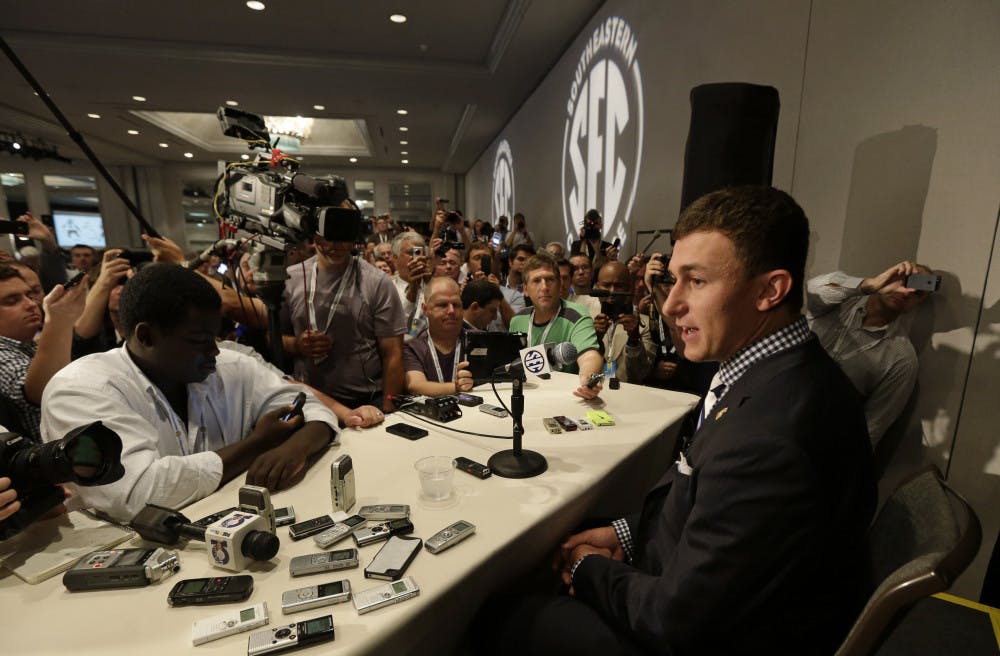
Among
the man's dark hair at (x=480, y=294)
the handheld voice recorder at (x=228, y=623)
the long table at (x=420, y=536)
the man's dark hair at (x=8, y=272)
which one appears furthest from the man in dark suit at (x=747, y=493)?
the man's dark hair at (x=8, y=272)

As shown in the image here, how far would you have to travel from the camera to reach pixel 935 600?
6.57ft

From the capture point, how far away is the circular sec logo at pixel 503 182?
875cm

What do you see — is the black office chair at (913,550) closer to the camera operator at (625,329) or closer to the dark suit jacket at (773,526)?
the dark suit jacket at (773,526)

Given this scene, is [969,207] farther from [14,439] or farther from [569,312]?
[14,439]

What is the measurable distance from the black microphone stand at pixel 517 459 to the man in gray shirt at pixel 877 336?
1.66 m

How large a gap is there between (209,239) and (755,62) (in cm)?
1683

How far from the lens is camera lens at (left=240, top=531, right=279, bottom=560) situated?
957 mm

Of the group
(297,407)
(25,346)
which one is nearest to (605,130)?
(297,407)

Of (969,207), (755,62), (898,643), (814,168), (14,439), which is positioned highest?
(755,62)

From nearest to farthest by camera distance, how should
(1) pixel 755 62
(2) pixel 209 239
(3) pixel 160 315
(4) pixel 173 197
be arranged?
(3) pixel 160 315 < (1) pixel 755 62 < (4) pixel 173 197 < (2) pixel 209 239

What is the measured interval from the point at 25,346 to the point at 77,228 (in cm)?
1539

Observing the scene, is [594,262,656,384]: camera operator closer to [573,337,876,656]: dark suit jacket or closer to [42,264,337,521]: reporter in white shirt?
[573,337,876,656]: dark suit jacket

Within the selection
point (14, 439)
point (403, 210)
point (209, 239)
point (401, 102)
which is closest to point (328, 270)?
point (14, 439)

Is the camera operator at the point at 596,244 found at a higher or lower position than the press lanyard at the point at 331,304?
higher
